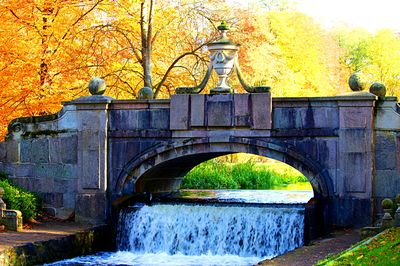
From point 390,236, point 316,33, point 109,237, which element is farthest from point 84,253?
point 316,33

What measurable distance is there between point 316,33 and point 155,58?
26181 millimetres

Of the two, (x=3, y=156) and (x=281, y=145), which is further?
(x=3, y=156)

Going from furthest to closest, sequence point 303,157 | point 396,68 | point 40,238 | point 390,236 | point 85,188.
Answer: point 396,68
point 85,188
point 303,157
point 40,238
point 390,236

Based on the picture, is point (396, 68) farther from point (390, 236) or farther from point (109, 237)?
point (390, 236)

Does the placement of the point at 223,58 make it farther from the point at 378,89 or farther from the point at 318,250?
the point at 318,250

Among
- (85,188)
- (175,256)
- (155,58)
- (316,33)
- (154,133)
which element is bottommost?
(175,256)

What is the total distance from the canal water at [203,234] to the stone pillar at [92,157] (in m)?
0.86

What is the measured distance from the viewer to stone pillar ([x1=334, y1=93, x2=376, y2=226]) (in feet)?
51.1

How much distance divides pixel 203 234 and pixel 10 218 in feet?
12.2

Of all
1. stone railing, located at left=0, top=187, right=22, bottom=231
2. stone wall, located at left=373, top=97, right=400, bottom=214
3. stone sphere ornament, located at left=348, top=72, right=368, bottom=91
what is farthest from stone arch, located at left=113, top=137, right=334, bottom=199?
stone railing, located at left=0, top=187, right=22, bottom=231

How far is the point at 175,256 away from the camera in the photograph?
617 inches

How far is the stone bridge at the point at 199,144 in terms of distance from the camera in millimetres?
15625

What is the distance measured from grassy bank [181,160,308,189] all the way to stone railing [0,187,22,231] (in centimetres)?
890

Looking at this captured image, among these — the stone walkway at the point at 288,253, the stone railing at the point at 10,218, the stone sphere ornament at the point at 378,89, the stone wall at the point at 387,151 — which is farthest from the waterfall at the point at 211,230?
the stone sphere ornament at the point at 378,89
